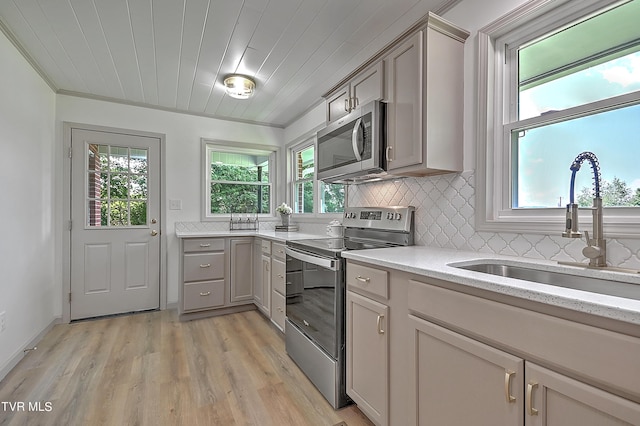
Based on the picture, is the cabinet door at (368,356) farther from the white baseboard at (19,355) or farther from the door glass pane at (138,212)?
the door glass pane at (138,212)

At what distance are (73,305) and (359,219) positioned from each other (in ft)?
10.2

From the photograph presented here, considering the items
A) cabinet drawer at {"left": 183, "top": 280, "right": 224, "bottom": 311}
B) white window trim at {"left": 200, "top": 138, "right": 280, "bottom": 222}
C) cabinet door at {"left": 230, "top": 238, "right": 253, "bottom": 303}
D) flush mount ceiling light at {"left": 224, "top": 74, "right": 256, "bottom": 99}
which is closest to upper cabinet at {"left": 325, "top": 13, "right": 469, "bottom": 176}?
flush mount ceiling light at {"left": 224, "top": 74, "right": 256, "bottom": 99}

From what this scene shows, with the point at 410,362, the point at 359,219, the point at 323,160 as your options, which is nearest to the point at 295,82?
the point at 323,160

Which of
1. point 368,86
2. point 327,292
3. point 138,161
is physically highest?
point 368,86

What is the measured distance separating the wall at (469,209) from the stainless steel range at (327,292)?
0.14 meters

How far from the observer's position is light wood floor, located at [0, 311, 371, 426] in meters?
1.65

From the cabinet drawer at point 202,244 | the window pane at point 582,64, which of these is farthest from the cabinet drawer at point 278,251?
the window pane at point 582,64

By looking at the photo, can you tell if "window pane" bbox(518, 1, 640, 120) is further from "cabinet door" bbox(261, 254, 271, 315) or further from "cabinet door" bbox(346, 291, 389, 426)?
"cabinet door" bbox(261, 254, 271, 315)

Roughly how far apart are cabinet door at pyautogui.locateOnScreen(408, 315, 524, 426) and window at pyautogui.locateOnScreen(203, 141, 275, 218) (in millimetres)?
3210

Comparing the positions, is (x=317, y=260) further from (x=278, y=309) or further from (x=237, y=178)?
(x=237, y=178)

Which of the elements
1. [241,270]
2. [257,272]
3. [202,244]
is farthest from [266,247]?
[202,244]

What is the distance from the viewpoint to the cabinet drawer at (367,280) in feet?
4.66

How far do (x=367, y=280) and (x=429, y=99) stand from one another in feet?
3.38

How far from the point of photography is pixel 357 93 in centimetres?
217
